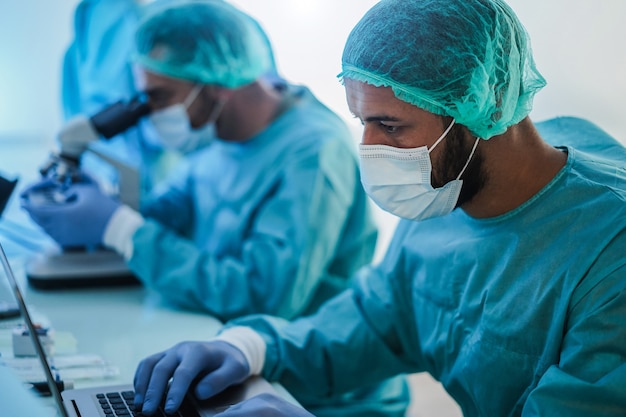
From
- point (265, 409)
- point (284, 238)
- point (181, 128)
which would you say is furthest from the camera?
point (181, 128)

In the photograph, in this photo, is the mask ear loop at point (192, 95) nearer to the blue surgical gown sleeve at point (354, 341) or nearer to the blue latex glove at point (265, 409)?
the blue surgical gown sleeve at point (354, 341)

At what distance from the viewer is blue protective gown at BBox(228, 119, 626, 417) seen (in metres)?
1.05

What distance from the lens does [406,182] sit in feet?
4.03

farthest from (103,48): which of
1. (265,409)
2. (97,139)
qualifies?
(265,409)

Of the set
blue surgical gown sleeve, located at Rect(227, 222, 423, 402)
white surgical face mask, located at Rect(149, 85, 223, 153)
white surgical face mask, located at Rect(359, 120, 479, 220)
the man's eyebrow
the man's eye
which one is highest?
the man's eyebrow

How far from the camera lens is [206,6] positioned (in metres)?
2.04

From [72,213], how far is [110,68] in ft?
2.59

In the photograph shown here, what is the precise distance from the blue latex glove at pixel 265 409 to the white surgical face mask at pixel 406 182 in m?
0.35

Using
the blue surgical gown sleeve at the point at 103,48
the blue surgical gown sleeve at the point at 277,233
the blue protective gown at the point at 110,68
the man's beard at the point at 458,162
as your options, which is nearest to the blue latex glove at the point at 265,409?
the man's beard at the point at 458,162

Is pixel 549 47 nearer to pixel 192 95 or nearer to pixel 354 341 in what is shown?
pixel 354 341

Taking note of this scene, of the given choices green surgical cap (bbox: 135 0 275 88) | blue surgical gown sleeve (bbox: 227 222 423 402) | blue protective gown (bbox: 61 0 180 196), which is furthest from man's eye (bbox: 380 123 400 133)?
blue protective gown (bbox: 61 0 180 196)

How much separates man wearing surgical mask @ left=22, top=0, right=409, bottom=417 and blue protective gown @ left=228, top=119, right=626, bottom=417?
0.96ft

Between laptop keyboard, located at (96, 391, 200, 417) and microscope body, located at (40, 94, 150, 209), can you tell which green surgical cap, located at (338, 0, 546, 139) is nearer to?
laptop keyboard, located at (96, 391, 200, 417)

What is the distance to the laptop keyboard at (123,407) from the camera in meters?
1.21
